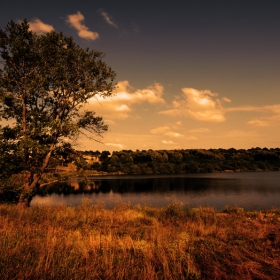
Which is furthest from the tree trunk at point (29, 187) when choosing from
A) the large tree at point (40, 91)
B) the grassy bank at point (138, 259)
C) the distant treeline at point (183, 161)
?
the distant treeline at point (183, 161)

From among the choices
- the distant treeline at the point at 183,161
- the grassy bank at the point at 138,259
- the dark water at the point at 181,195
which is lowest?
the dark water at the point at 181,195

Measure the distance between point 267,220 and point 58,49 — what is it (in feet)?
60.6

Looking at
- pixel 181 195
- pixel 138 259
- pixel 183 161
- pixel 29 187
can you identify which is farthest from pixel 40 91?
pixel 183 161

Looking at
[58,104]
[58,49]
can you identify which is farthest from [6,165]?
[58,49]

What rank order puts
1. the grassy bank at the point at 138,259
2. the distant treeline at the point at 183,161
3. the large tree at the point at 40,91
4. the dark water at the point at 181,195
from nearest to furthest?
the grassy bank at the point at 138,259
the large tree at the point at 40,91
the dark water at the point at 181,195
the distant treeline at the point at 183,161

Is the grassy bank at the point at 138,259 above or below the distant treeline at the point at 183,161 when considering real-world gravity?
below

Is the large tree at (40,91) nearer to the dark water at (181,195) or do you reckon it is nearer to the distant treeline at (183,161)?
the dark water at (181,195)

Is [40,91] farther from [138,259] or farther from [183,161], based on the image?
[183,161]

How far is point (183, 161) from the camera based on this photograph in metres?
133

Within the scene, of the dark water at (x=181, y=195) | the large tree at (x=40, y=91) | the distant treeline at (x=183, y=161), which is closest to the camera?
the large tree at (x=40, y=91)

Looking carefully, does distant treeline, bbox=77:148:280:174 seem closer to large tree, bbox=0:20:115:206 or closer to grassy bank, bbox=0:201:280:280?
large tree, bbox=0:20:115:206

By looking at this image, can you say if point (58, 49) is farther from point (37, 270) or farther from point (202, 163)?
point (202, 163)

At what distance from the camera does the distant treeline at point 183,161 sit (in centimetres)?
11856

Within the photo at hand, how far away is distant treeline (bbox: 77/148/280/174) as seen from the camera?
11856 centimetres
